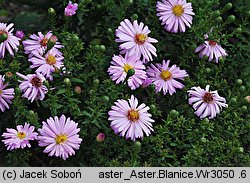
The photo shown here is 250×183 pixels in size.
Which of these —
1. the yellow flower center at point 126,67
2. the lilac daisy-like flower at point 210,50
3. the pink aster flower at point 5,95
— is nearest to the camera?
the pink aster flower at point 5,95

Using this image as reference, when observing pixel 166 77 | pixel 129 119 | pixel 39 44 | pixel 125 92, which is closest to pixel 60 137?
pixel 129 119

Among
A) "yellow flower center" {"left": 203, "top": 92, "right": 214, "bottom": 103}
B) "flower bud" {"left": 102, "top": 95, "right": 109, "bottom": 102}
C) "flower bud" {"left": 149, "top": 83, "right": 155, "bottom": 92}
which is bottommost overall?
"flower bud" {"left": 102, "top": 95, "right": 109, "bottom": 102}

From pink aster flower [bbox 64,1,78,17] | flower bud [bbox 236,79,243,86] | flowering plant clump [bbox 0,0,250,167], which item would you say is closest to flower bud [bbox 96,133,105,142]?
flowering plant clump [bbox 0,0,250,167]

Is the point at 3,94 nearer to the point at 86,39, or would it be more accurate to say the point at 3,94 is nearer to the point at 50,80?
the point at 50,80

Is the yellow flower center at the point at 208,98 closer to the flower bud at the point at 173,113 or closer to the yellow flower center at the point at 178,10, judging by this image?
the flower bud at the point at 173,113

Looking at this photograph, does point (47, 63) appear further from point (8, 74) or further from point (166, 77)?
point (166, 77)

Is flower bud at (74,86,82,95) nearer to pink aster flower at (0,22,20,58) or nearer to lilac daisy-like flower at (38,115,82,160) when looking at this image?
lilac daisy-like flower at (38,115,82,160)

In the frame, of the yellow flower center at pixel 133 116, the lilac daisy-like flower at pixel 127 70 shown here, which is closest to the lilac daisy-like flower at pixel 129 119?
the yellow flower center at pixel 133 116
